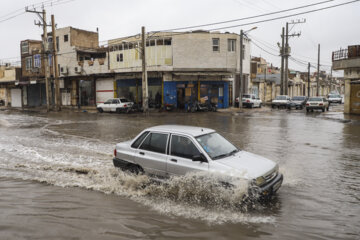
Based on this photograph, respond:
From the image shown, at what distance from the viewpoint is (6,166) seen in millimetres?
9312

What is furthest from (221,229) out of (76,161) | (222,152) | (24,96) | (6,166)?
(24,96)

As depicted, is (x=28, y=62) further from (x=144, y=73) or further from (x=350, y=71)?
(x=350, y=71)

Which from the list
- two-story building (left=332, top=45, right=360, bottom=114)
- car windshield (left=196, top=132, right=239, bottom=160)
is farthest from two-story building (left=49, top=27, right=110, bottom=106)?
car windshield (left=196, top=132, right=239, bottom=160)

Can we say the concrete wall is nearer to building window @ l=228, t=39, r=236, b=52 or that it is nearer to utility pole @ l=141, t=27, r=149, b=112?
building window @ l=228, t=39, r=236, b=52

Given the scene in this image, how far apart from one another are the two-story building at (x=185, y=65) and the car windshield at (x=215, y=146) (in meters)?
24.3

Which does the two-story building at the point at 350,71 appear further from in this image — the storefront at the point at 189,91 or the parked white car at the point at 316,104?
the storefront at the point at 189,91

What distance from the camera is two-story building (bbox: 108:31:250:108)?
31016 mm

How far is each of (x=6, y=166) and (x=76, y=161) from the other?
205 centimetres

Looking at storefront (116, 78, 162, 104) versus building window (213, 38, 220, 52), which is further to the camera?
storefront (116, 78, 162, 104)

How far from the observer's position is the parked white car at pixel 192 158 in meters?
5.69

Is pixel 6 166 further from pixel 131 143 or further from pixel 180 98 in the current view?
pixel 180 98

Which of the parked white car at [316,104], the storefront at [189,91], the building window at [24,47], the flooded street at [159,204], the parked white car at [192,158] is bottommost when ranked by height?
the flooded street at [159,204]

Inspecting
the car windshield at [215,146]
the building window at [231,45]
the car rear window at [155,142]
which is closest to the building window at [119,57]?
the building window at [231,45]

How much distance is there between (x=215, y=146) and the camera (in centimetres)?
667
